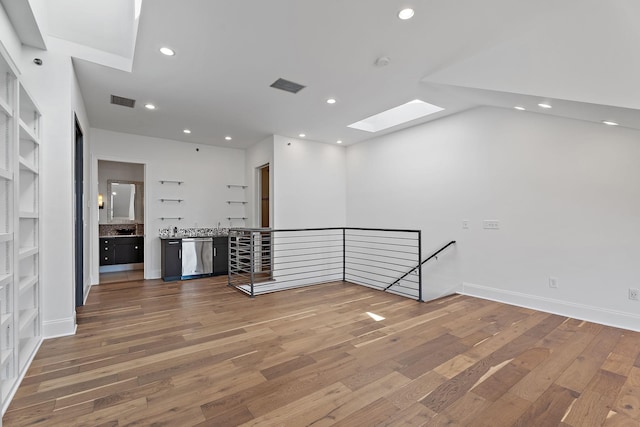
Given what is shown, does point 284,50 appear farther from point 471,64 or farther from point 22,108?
point 22,108

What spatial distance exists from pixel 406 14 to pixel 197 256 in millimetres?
5125

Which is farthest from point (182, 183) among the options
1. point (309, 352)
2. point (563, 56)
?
point (563, 56)

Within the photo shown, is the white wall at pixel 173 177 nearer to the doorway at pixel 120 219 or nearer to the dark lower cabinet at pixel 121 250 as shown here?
the doorway at pixel 120 219

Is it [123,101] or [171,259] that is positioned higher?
[123,101]

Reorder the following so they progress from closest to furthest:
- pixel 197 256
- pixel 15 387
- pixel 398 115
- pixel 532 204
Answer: pixel 15 387
pixel 532 204
pixel 398 115
pixel 197 256

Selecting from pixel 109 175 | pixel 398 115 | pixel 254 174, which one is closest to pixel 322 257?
pixel 254 174

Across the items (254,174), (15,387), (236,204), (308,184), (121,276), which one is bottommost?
(121,276)

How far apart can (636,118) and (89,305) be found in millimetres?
6226

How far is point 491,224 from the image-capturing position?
13.4 feet

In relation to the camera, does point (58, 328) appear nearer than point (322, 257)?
Yes

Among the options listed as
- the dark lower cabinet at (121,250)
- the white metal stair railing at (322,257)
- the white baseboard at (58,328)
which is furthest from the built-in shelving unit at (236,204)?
the white baseboard at (58,328)

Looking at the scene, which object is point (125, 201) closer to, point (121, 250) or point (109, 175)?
point (109, 175)

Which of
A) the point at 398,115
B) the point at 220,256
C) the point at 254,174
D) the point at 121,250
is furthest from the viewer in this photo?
the point at 254,174

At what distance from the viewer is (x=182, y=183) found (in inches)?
239
